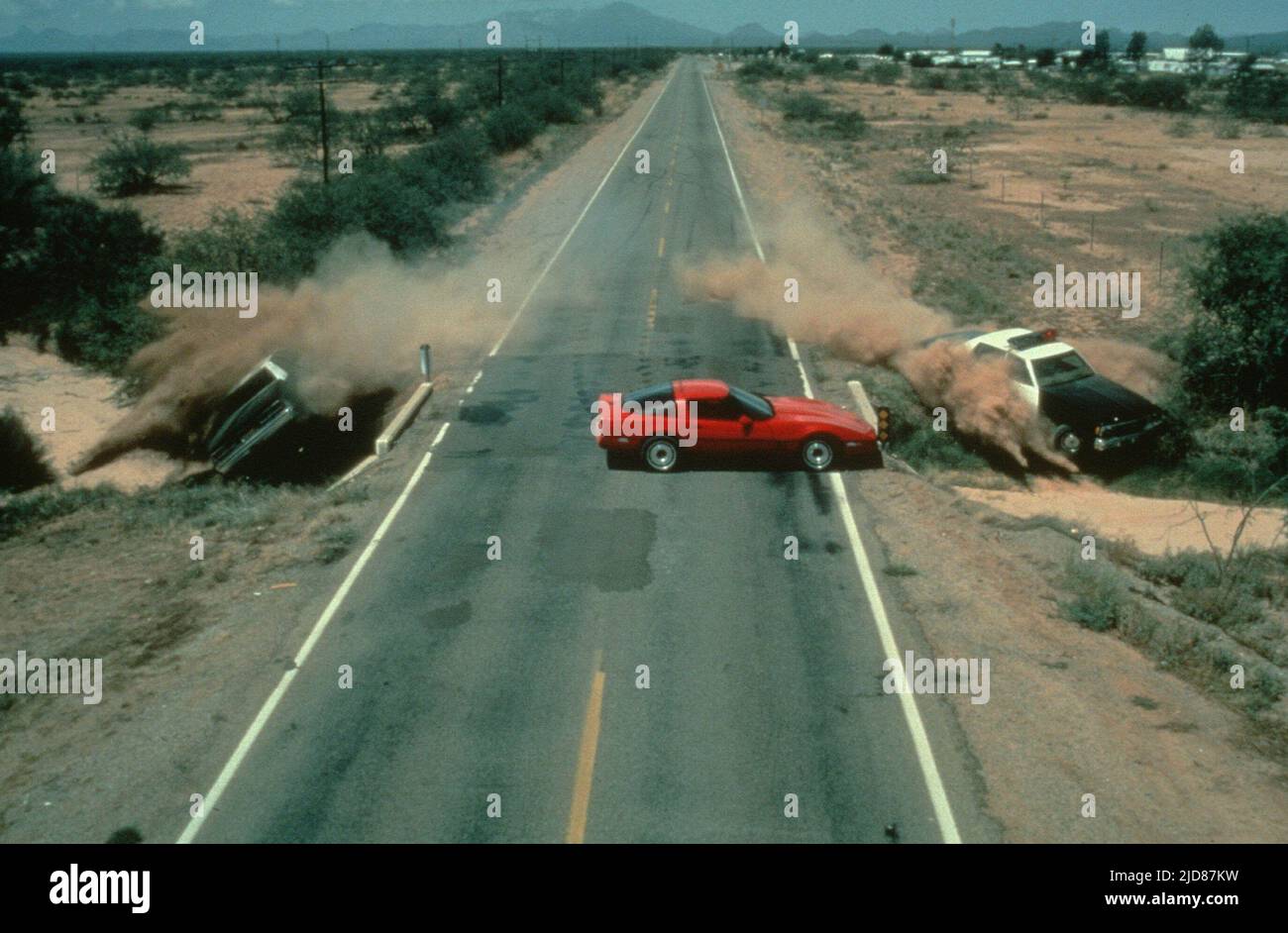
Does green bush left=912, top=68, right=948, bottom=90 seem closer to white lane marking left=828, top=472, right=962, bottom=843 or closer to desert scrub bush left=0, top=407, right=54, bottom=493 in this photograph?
desert scrub bush left=0, top=407, right=54, bottom=493

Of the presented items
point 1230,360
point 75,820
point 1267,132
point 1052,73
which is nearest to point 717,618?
point 75,820

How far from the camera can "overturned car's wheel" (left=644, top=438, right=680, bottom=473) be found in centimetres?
1762

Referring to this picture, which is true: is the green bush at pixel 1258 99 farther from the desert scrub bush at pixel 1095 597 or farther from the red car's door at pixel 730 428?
the desert scrub bush at pixel 1095 597

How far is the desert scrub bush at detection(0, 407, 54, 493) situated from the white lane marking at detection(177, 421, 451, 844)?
8805 millimetres

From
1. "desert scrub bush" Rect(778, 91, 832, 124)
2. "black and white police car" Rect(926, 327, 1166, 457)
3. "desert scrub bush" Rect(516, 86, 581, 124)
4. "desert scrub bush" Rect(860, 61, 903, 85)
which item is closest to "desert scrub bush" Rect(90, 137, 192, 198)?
"desert scrub bush" Rect(516, 86, 581, 124)

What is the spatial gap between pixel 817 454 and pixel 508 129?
161ft

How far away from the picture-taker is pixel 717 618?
13.0 m

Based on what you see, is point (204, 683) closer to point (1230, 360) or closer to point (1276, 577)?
point (1276, 577)

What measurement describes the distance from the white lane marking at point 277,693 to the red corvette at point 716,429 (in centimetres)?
383

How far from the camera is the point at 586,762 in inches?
402

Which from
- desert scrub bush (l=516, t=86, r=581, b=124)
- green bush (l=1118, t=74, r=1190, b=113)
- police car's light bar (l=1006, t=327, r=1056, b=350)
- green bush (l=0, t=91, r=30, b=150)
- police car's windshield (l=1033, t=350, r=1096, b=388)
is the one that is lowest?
police car's windshield (l=1033, t=350, r=1096, b=388)

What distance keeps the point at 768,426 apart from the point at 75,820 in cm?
1129

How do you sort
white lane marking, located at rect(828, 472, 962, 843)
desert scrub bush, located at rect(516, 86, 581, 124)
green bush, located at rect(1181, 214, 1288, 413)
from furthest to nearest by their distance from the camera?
desert scrub bush, located at rect(516, 86, 581, 124)
green bush, located at rect(1181, 214, 1288, 413)
white lane marking, located at rect(828, 472, 962, 843)

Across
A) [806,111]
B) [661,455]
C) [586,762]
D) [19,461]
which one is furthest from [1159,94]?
[586,762]
